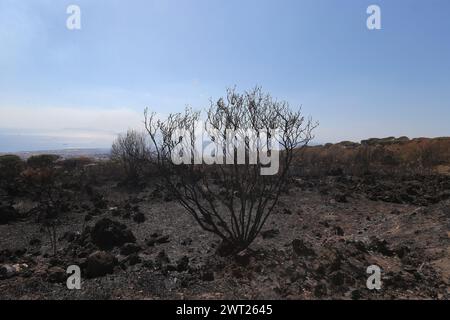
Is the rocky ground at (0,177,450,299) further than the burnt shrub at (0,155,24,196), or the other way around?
the burnt shrub at (0,155,24,196)

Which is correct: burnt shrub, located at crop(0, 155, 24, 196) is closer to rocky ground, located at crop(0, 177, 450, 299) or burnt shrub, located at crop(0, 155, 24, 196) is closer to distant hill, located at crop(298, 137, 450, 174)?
rocky ground, located at crop(0, 177, 450, 299)

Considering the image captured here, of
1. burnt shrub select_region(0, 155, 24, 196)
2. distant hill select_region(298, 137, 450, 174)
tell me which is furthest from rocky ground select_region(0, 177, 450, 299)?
distant hill select_region(298, 137, 450, 174)

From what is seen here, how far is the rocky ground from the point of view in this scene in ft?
19.6

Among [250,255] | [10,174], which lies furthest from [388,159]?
[10,174]

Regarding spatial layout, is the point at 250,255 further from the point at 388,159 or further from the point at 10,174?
the point at 388,159

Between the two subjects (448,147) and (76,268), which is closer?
(76,268)

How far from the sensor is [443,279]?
6254 mm

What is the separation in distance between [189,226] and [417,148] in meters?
28.3

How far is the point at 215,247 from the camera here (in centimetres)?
840
